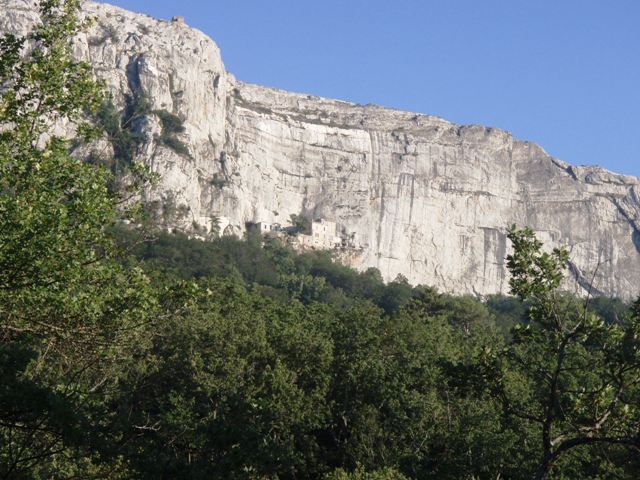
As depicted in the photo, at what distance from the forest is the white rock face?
5070cm

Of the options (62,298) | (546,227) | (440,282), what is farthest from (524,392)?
(546,227)

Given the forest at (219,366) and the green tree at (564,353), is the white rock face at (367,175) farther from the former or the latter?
the green tree at (564,353)

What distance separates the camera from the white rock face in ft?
308

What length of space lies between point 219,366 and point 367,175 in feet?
272

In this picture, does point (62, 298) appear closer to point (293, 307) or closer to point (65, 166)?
point (65, 166)

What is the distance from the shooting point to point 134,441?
912 inches

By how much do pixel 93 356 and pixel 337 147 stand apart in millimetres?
97840

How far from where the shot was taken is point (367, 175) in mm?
109438

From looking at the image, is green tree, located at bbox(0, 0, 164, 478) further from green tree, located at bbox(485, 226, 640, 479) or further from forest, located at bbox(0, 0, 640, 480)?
green tree, located at bbox(485, 226, 640, 479)

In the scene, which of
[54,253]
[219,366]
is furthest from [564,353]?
[219,366]

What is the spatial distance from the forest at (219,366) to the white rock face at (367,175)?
166 feet

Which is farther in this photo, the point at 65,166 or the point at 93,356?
the point at 93,356

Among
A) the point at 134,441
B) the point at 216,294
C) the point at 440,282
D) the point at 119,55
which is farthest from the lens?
the point at 440,282

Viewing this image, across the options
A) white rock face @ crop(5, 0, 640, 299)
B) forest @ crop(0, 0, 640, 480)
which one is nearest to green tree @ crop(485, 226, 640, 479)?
forest @ crop(0, 0, 640, 480)
